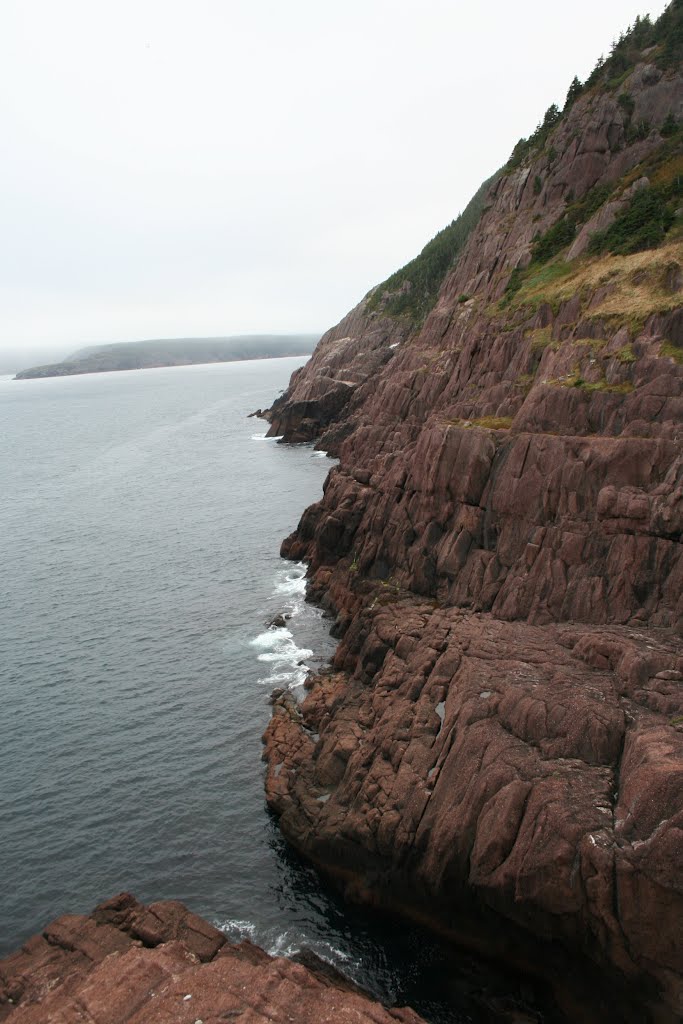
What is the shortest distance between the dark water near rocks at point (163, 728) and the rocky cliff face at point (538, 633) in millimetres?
2324

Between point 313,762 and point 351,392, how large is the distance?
4414 inches

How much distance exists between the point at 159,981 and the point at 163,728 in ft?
75.3

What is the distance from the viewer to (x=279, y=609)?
199 feet

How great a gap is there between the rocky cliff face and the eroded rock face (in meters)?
6.59

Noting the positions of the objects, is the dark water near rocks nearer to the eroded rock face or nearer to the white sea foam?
the white sea foam

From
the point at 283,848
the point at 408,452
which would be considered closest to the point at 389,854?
the point at 283,848

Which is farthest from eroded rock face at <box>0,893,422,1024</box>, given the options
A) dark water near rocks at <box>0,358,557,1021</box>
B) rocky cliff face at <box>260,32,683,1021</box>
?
rocky cliff face at <box>260,32,683,1021</box>

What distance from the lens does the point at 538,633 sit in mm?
35969

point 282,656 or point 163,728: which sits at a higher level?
point 282,656

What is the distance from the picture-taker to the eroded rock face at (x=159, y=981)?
70.0ft

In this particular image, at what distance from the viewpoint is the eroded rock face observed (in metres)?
21.3

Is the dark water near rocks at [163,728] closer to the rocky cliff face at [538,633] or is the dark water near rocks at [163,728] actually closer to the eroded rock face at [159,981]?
the rocky cliff face at [538,633]

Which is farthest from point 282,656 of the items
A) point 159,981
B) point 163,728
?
point 159,981

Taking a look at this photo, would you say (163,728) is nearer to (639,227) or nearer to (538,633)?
(538,633)
